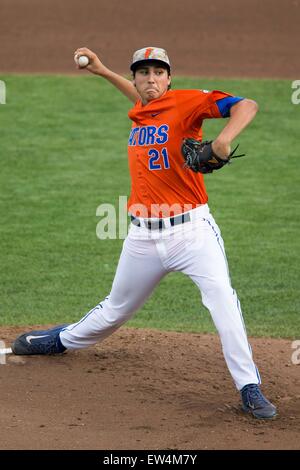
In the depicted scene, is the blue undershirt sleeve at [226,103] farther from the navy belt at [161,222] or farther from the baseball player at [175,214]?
the navy belt at [161,222]

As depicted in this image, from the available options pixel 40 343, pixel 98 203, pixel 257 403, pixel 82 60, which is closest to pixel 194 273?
pixel 257 403

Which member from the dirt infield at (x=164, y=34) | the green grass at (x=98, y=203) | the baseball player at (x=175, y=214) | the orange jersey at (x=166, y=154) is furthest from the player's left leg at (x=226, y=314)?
the dirt infield at (x=164, y=34)

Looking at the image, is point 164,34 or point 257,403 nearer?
point 257,403

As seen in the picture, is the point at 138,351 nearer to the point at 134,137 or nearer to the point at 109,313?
the point at 109,313

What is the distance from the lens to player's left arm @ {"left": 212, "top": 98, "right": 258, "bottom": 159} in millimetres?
4730

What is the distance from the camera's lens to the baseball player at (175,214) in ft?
16.7

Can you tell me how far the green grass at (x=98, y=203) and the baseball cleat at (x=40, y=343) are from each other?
3.28 feet

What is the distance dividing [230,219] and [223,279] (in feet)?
14.6

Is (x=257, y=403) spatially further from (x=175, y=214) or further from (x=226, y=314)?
(x=175, y=214)

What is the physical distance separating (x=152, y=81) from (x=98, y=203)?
4.73 meters

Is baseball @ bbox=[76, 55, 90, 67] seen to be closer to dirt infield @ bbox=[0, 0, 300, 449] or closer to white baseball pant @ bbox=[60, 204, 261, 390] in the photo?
white baseball pant @ bbox=[60, 204, 261, 390]

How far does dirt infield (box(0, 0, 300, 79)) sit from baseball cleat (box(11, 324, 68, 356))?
333 inches

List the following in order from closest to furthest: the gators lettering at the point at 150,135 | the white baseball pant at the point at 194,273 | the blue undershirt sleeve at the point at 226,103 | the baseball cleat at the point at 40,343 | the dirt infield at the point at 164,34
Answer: the blue undershirt sleeve at the point at 226,103 < the white baseball pant at the point at 194,273 < the gators lettering at the point at 150,135 < the baseball cleat at the point at 40,343 < the dirt infield at the point at 164,34

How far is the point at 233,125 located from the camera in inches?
189
